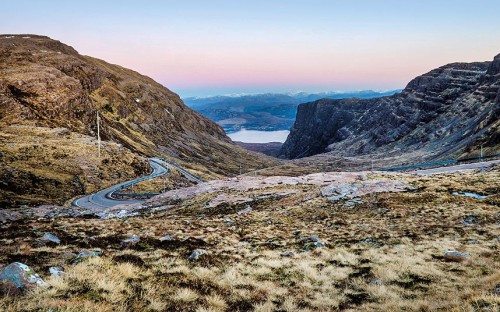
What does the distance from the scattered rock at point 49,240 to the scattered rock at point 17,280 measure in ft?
25.0

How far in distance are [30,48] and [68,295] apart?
21918cm

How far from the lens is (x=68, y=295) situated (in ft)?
28.5

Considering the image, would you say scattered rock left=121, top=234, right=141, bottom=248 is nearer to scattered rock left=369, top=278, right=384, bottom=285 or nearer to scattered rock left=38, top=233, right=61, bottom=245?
scattered rock left=38, top=233, right=61, bottom=245

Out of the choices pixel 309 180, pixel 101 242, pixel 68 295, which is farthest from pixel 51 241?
pixel 309 180

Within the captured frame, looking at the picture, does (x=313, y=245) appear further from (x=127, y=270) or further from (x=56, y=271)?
(x=56, y=271)

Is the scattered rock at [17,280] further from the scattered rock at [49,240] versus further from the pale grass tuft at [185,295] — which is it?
the scattered rock at [49,240]

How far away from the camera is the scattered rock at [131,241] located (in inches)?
677

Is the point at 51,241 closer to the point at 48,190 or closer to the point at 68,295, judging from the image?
the point at 68,295

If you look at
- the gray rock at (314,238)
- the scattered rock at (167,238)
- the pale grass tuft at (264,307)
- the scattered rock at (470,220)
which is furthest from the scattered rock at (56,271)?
the scattered rock at (470,220)

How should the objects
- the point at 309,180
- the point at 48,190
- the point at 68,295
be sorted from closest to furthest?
1. the point at 68,295
2. the point at 309,180
3. the point at 48,190

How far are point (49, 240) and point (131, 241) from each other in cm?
404

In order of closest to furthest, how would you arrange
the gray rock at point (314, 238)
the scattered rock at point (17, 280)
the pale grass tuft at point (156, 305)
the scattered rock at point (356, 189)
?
the scattered rock at point (17, 280) → the pale grass tuft at point (156, 305) → the gray rock at point (314, 238) → the scattered rock at point (356, 189)

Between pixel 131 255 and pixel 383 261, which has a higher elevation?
pixel 131 255

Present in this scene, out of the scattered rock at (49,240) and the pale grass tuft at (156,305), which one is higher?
the pale grass tuft at (156,305)
